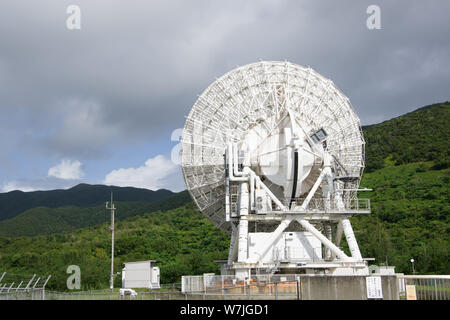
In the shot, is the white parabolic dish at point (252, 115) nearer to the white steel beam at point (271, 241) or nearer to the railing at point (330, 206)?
the railing at point (330, 206)

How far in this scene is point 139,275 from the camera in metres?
46.6

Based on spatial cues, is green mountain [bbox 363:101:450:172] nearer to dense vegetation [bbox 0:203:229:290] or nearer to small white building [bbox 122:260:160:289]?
dense vegetation [bbox 0:203:229:290]

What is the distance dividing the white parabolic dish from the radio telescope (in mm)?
73

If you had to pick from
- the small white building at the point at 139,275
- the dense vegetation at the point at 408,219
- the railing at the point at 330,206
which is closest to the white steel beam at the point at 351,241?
the railing at the point at 330,206

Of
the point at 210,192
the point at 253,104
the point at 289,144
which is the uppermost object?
the point at 253,104

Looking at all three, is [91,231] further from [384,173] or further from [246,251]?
[246,251]

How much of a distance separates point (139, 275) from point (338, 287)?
30714 mm

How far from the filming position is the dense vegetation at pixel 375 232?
5997 centimetres

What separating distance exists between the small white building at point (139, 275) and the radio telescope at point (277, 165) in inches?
432

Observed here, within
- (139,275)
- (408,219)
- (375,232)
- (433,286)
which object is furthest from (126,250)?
(433,286)

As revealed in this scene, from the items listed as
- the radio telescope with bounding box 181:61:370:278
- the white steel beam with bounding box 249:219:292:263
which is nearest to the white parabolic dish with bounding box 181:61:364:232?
the radio telescope with bounding box 181:61:370:278
